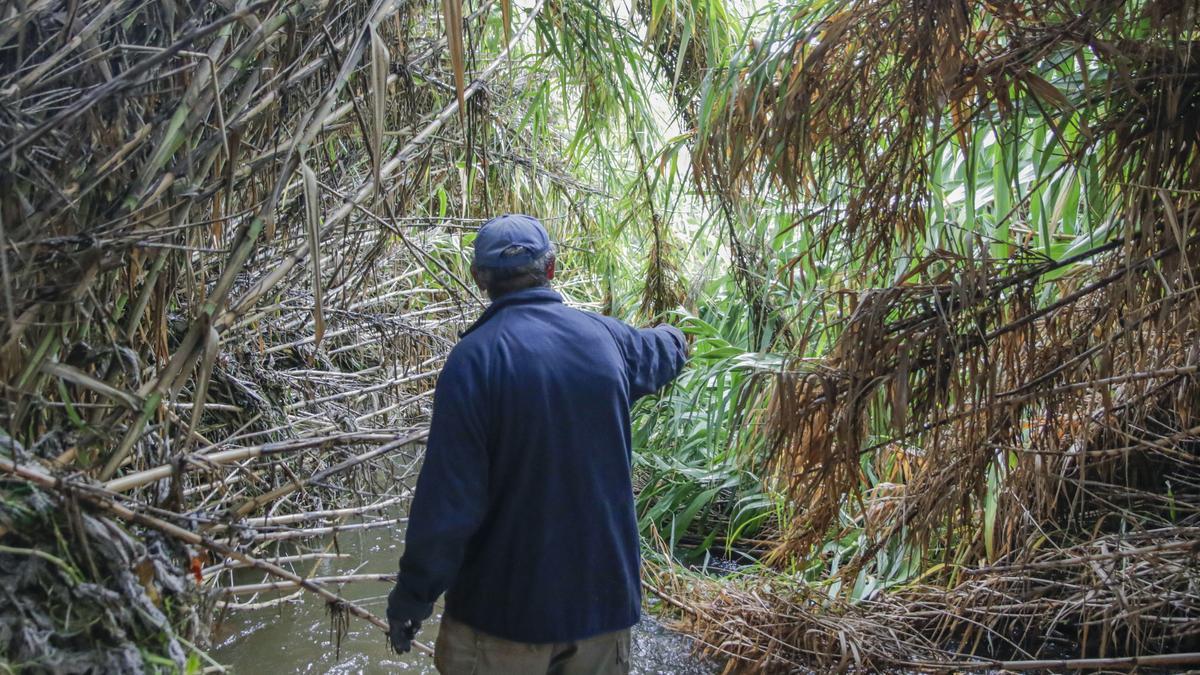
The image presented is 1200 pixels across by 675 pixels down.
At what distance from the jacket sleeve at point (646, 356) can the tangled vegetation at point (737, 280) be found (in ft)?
0.89

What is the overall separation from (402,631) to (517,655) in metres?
0.25

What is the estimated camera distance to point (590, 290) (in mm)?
6449

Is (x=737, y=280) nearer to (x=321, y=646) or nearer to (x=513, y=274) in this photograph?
(x=513, y=274)

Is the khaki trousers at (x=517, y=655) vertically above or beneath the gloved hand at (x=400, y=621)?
beneath

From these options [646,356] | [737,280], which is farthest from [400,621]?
[737,280]

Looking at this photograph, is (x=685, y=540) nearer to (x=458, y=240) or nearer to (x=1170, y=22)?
(x=458, y=240)

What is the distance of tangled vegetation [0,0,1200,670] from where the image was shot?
5.02 ft

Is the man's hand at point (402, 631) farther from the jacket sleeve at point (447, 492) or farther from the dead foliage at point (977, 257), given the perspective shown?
the dead foliage at point (977, 257)

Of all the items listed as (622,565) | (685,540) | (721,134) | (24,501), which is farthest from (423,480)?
(685,540)

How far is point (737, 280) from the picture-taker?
373cm

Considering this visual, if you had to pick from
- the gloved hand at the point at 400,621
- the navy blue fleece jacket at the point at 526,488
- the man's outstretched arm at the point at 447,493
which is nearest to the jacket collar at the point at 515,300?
the navy blue fleece jacket at the point at 526,488

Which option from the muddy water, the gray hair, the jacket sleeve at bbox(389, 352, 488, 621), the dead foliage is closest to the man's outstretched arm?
the jacket sleeve at bbox(389, 352, 488, 621)

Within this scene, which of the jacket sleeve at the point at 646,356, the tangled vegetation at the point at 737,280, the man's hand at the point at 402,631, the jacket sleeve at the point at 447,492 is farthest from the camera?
the jacket sleeve at the point at 646,356

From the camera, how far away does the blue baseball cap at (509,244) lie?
2.04 meters
